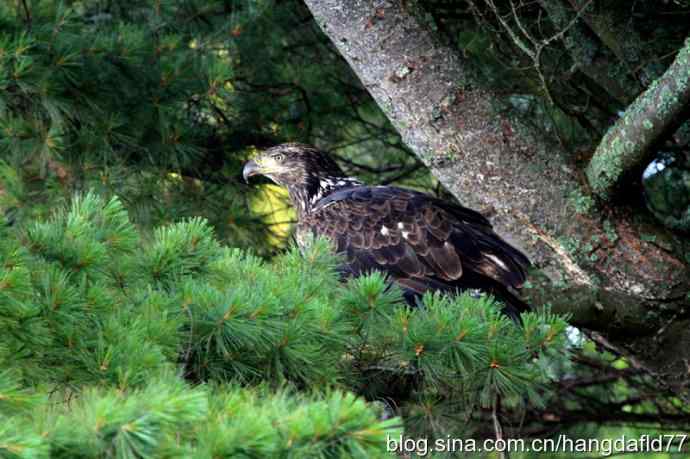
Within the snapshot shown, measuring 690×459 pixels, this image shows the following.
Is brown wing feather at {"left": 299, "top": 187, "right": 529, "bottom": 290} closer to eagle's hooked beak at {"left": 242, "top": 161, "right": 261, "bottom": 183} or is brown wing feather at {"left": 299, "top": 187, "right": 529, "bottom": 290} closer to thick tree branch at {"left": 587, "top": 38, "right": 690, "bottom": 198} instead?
thick tree branch at {"left": 587, "top": 38, "right": 690, "bottom": 198}

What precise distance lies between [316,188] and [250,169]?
412 mm

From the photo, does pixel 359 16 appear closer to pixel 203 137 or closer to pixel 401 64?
pixel 401 64

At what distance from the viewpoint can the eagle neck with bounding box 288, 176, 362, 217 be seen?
636 cm

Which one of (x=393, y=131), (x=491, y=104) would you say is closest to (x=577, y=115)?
(x=491, y=104)

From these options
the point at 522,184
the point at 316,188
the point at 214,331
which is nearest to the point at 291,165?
the point at 316,188

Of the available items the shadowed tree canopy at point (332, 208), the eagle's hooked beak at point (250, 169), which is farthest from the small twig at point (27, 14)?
the eagle's hooked beak at point (250, 169)

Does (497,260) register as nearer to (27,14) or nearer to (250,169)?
(250,169)

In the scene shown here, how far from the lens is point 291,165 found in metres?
6.41

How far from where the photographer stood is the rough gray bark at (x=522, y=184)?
15.4 feet

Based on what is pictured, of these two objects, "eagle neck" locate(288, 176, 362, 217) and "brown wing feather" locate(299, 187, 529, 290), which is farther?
"eagle neck" locate(288, 176, 362, 217)

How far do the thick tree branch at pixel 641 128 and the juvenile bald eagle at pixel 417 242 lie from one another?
553 mm

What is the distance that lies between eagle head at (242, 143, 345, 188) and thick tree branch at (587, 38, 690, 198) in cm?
200

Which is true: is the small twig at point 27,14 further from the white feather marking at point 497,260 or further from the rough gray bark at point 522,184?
the white feather marking at point 497,260

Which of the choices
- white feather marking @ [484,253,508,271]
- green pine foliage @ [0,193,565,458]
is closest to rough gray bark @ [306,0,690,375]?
white feather marking @ [484,253,508,271]
